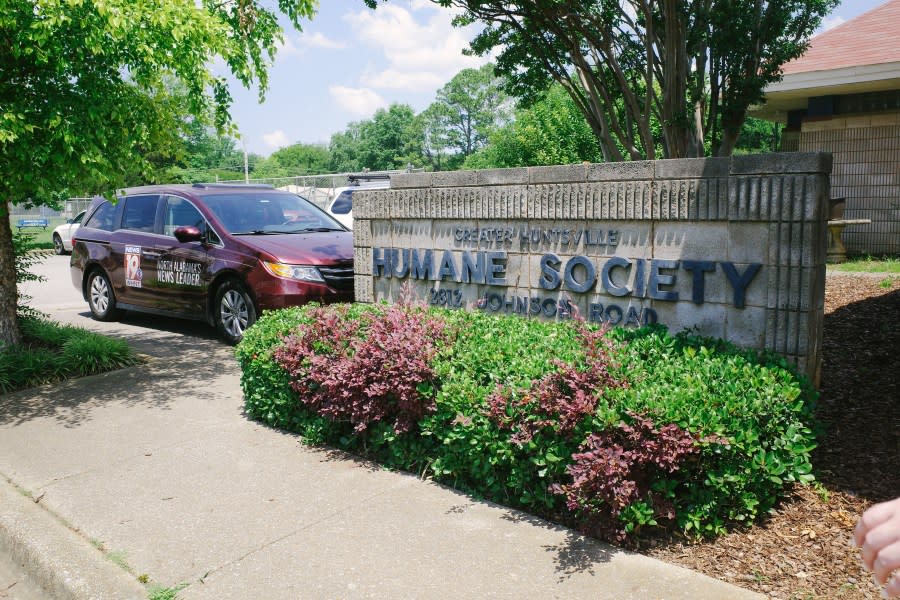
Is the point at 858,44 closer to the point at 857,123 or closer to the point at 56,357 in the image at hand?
the point at 857,123

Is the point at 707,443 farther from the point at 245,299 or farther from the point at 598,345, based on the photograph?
the point at 245,299

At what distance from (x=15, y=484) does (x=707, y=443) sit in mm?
4285

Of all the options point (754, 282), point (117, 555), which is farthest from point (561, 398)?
point (117, 555)

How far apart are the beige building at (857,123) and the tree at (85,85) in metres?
10.3

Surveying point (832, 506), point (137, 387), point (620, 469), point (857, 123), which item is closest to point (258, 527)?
point (620, 469)

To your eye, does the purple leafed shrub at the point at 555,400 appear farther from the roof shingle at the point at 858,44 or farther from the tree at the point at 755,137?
the tree at the point at 755,137

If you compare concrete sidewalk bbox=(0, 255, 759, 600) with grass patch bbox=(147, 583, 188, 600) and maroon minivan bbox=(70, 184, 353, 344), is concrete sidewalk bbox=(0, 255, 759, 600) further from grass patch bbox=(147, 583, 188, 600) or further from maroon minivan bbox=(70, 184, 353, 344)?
maroon minivan bbox=(70, 184, 353, 344)

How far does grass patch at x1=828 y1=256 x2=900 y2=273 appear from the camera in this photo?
10984 mm

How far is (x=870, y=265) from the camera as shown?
1173 centimetres

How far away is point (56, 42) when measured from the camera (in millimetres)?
6348

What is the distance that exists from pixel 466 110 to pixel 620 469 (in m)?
95.9

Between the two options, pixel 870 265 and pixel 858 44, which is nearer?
pixel 870 265

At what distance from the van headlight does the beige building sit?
30.3 feet

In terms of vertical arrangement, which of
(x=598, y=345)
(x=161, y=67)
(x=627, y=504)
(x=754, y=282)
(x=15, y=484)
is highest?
(x=161, y=67)
